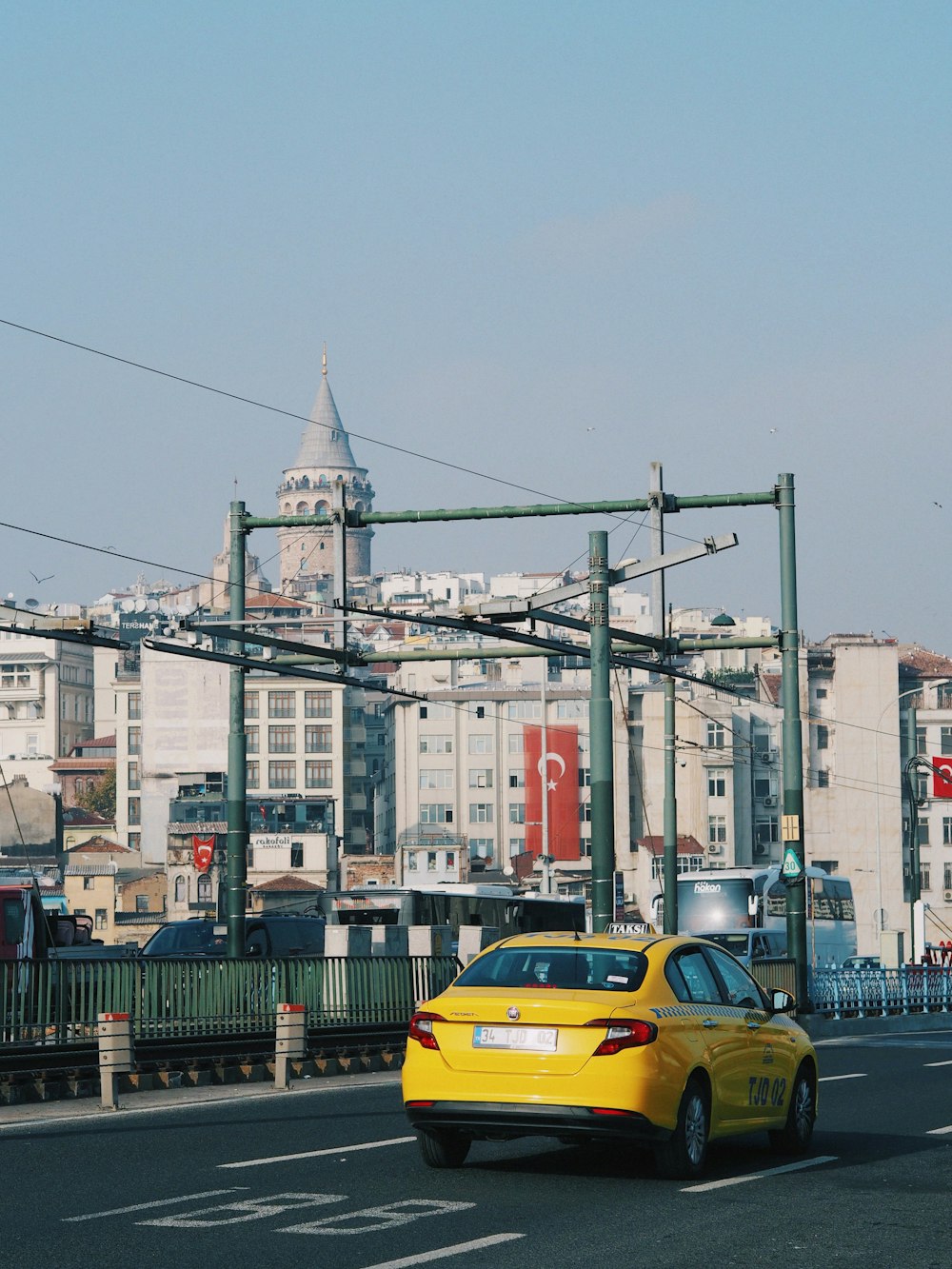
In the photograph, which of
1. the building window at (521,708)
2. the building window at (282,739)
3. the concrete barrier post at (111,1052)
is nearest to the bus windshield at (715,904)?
the concrete barrier post at (111,1052)

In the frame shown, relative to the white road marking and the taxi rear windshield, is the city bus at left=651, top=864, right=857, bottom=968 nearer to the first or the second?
the taxi rear windshield

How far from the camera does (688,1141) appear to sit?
12.1 metres

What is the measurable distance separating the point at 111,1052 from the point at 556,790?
126662mm

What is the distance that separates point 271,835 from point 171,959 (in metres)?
114

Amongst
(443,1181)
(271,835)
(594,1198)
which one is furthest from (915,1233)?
(271,835)

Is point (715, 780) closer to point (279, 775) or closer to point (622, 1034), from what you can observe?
point (279, 775)

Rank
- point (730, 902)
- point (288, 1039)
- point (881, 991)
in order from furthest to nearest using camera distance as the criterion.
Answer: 1. point (730, 902)
2. point (881, 991)
3. point (288, 1039)

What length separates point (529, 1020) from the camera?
38.5ft

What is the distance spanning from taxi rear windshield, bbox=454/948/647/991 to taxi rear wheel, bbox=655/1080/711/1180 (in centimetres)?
75

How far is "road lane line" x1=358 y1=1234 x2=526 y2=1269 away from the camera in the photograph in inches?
360

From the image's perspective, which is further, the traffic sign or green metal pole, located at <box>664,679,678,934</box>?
green metal pole, located at <box>664,679,678,934</box>

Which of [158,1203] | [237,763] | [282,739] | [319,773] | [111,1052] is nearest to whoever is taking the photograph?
[158,1203]

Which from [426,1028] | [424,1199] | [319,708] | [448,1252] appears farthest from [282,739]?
[448,1252]

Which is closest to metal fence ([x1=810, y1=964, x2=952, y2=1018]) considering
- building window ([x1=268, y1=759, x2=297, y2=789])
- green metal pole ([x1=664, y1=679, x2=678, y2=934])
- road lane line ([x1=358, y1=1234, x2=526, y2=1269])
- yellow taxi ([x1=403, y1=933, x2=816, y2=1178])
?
green metal pole ([x1=664, y1=679, x2=678, y2=934])
